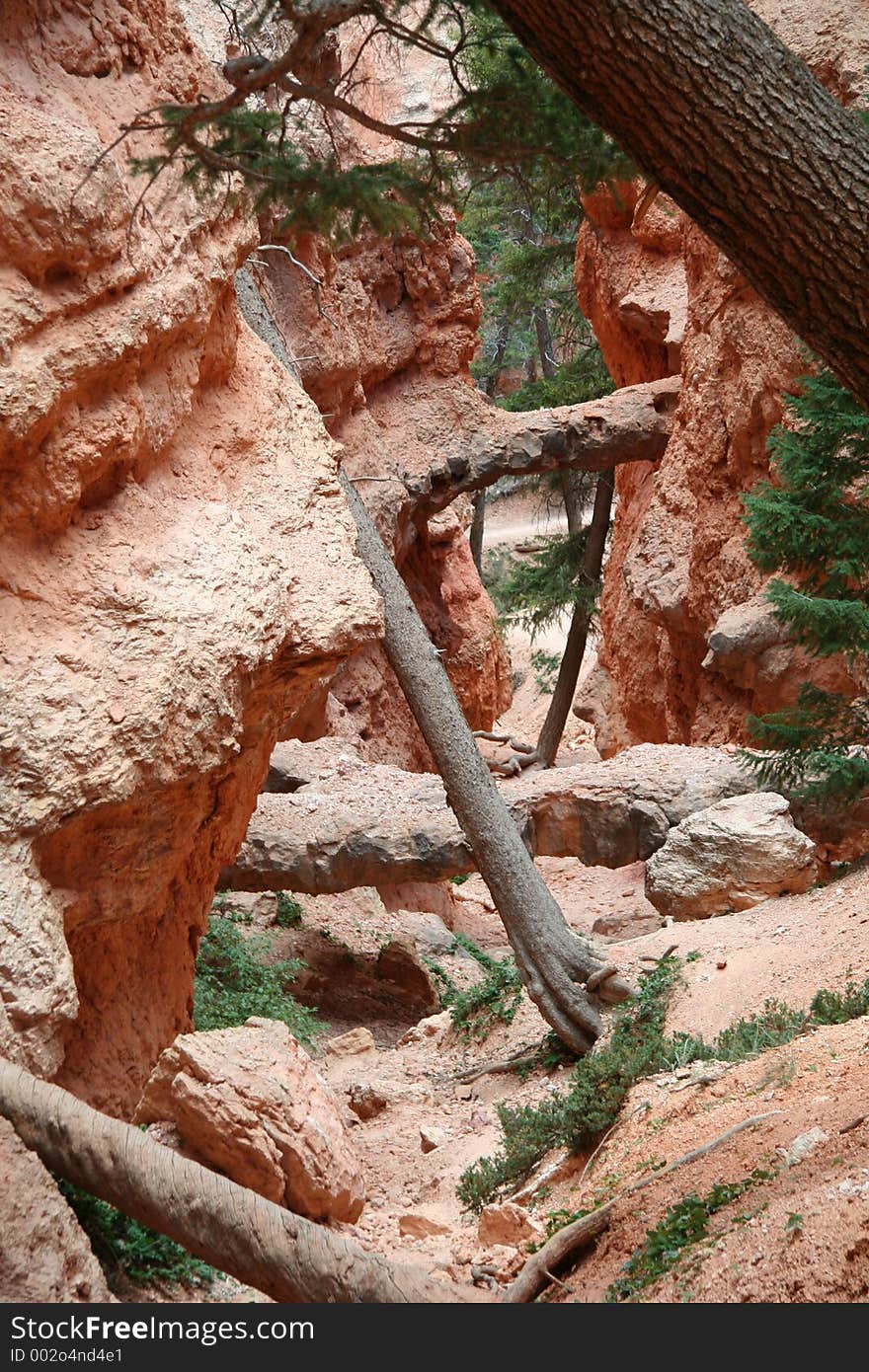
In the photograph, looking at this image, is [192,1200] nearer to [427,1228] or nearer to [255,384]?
[427,1228]

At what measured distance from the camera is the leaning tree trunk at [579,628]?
19453mm

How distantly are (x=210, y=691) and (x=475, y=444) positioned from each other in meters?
12.0

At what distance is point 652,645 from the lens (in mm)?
16688

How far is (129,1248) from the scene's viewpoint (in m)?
4.39

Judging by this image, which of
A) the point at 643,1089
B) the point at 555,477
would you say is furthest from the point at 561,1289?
the point at 555,477

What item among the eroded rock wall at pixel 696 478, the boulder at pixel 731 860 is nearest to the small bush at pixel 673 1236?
the boulder at pixel 731 860

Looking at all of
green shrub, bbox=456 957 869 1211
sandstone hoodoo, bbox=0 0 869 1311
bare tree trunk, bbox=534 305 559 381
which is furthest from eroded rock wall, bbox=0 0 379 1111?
bare tree trunk, bbox=534 305 559 381

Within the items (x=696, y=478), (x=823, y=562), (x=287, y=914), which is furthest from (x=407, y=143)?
(x=696, y=478)

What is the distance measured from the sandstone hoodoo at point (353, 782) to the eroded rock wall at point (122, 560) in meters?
0.02

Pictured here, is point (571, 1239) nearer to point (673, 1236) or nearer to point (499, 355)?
point (673, 1236)

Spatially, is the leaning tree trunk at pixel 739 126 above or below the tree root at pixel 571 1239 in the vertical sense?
above

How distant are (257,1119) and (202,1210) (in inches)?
56.7

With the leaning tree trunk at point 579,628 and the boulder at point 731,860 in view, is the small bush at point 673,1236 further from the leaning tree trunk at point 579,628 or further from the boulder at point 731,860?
the leaning tree trunk at point 579,628

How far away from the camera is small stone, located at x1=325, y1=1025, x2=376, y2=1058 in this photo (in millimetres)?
10992
